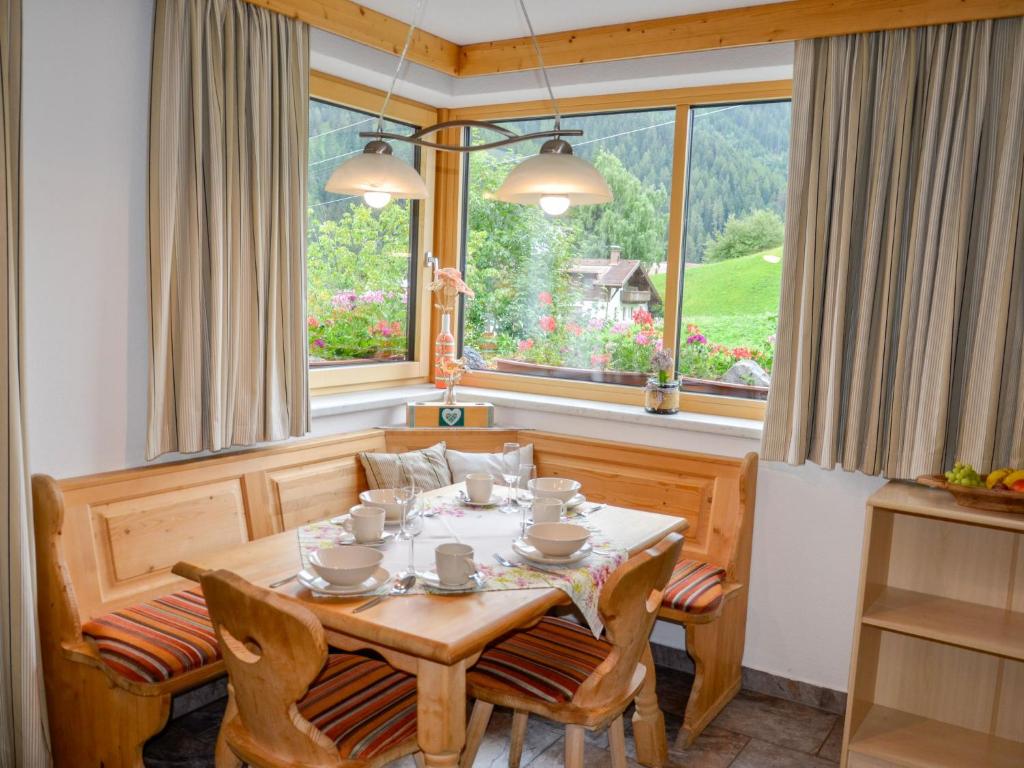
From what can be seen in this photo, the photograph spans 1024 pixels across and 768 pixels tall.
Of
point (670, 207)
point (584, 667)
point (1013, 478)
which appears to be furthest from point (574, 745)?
point (670, 207)

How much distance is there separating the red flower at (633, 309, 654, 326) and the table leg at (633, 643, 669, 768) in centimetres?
161

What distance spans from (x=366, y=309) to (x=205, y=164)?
1267 millimetres

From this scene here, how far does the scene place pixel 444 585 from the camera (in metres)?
2.14

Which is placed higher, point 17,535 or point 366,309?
point 366,309

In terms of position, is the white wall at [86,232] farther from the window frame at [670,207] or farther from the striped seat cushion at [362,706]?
the striped seat cushion at [362,706]

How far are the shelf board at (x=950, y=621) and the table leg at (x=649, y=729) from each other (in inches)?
28.9

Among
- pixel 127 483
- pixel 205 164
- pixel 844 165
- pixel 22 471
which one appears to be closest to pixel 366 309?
pixel 205 164

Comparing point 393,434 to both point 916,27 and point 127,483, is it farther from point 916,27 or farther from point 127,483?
point 916,27

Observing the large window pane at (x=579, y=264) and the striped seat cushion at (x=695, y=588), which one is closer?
the striped seat cushion at (x=695, y=588)

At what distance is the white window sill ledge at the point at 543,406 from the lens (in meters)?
3.51

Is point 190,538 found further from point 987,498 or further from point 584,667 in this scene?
point 987,498

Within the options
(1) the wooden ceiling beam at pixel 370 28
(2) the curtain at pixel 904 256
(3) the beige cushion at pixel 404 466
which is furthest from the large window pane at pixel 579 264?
(3) the beige cushion at pixel 404 466

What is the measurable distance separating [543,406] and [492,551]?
5.20 feet

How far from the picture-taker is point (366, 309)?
161 inches
